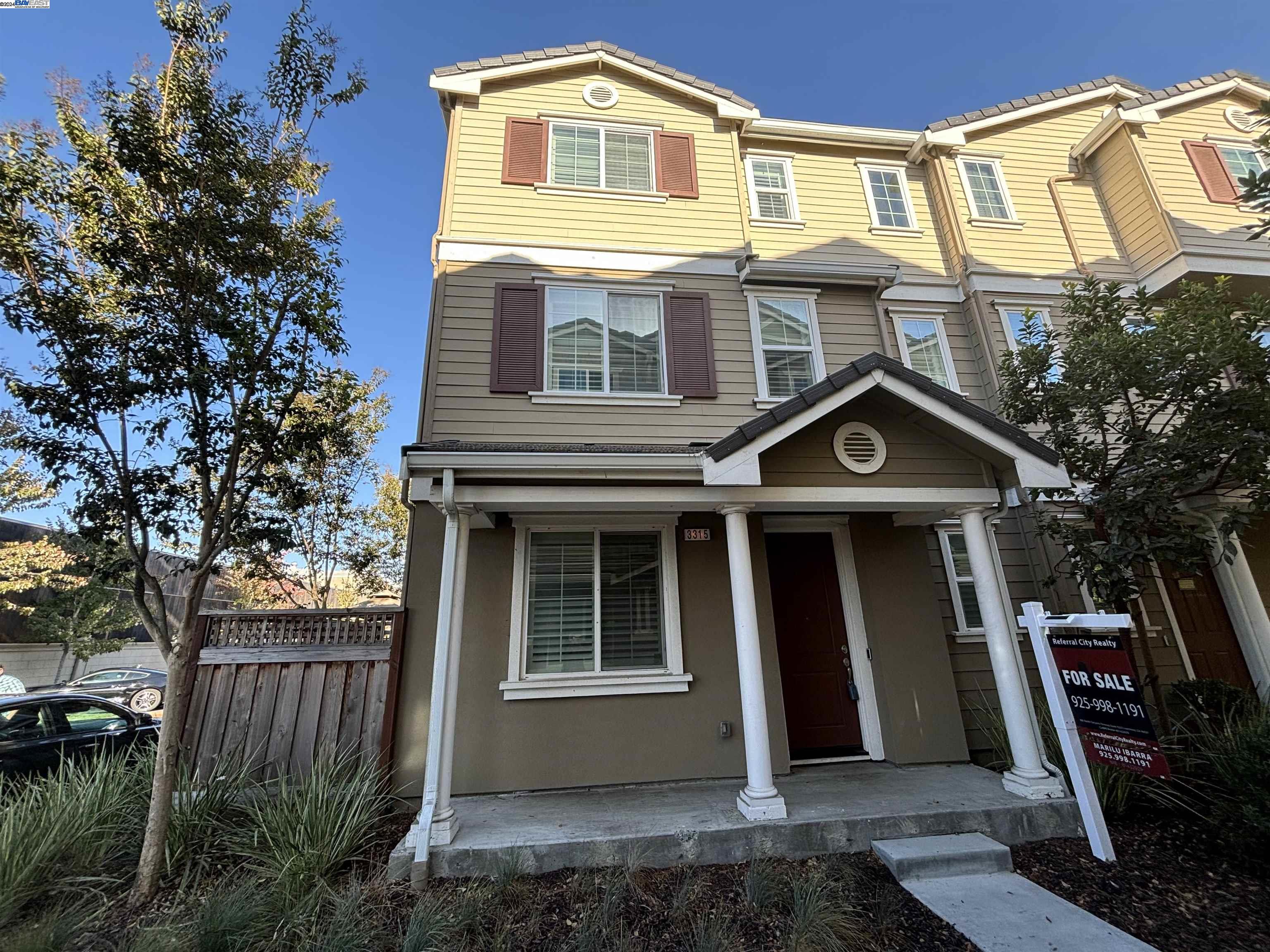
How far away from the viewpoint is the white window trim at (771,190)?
782 centimetres

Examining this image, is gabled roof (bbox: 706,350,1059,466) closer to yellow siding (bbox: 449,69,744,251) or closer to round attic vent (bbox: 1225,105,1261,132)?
yellow siding (bbox: 449,69,744,251)

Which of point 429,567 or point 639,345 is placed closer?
point 429,567

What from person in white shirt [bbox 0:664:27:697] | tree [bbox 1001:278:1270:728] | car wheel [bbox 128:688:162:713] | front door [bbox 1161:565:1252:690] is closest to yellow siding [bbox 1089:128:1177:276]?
tree [bbox 1001:278:1270:728]

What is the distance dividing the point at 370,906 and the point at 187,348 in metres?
4.25

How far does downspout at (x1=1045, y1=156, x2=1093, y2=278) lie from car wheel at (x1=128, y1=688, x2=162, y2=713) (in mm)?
18205

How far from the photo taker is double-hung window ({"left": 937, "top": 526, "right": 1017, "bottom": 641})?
6.29m

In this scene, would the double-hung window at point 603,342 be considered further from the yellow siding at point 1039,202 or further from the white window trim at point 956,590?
the yellow siding at point 1039,202

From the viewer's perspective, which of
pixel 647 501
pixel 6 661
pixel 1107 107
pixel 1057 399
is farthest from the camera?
pixel 6 661

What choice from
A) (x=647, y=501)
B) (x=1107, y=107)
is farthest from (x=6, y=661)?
(x=1107, y=107)

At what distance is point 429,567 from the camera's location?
17.6ft

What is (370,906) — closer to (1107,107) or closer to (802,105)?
(802,105)

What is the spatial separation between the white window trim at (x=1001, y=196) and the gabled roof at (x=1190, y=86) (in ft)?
6.77

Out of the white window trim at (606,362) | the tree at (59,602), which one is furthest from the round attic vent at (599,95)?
the tree at (59,602)

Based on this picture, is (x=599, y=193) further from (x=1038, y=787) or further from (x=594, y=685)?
(x=1038, y=787)
